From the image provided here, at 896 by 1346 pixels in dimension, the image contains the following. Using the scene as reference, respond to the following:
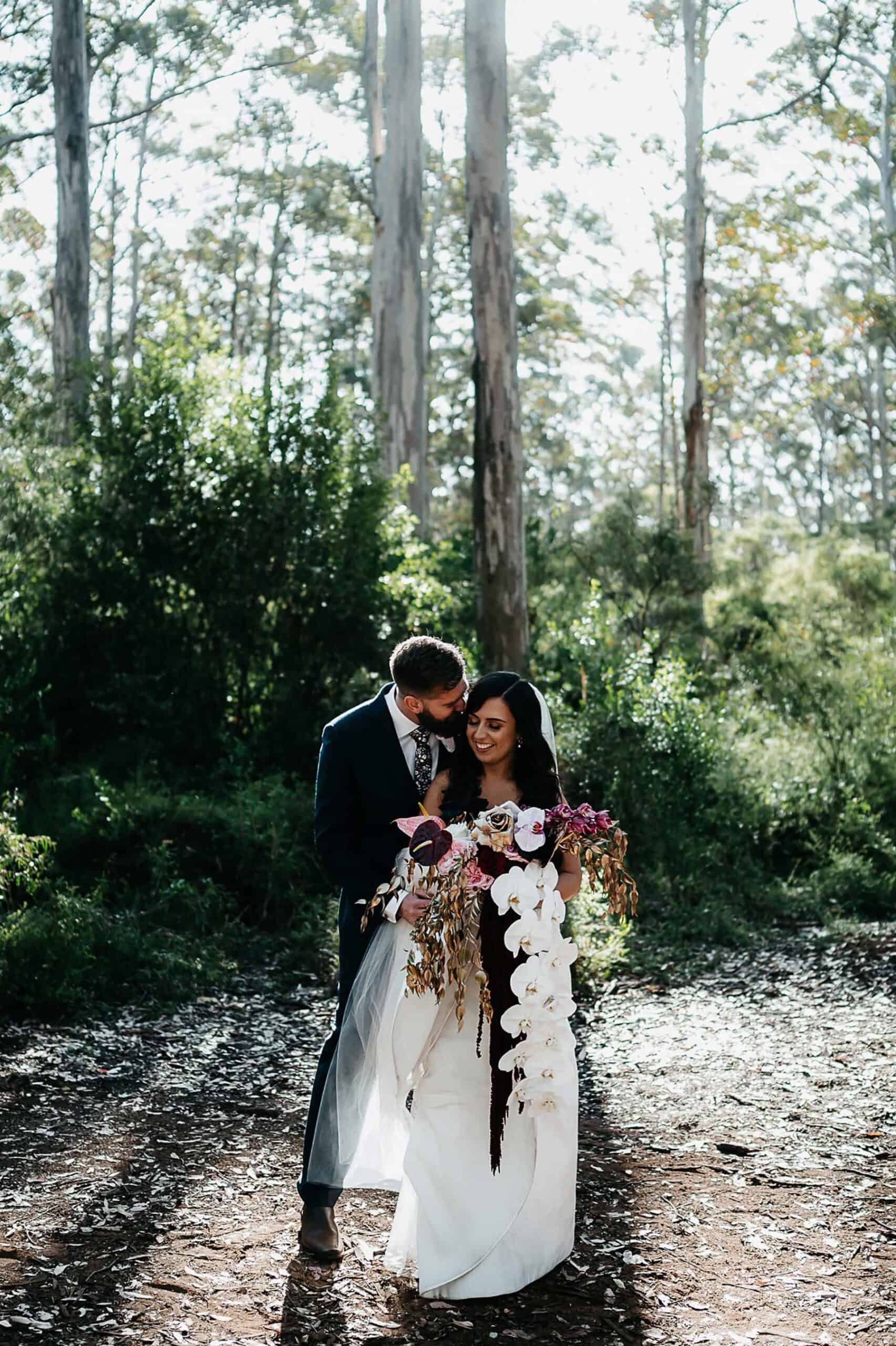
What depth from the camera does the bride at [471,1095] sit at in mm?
3939

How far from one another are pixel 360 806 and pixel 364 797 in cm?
5

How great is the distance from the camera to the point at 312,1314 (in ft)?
12.7

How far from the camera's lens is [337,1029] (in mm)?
4141

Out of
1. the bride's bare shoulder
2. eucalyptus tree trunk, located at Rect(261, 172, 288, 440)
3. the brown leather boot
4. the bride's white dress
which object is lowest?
the brown leather boot

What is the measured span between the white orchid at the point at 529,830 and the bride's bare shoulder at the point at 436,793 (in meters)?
0.34

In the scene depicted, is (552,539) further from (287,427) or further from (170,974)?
(170,974)

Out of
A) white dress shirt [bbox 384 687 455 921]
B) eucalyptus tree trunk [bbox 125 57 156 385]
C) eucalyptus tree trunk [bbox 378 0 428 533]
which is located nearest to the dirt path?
white dress shirt [bbox 384 687 455 921]

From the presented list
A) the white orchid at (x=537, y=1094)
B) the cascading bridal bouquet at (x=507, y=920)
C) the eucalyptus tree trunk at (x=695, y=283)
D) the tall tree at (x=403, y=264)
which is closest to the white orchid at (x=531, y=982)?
the cascading bridal bouquet at (x=507, y=920)

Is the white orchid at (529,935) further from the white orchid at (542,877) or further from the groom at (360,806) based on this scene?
the groom at (360,806)

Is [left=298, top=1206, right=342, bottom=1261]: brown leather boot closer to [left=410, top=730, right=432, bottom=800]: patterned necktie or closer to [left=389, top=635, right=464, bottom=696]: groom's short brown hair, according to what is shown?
[left=410, top=730, right=432, bottom=800]: patterned necktie

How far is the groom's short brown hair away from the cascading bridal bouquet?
0.39 metres

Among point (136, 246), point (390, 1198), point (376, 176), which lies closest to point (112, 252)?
point (136, 246)

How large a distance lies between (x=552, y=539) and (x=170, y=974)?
11.3 meters

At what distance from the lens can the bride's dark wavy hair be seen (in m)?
4.01
